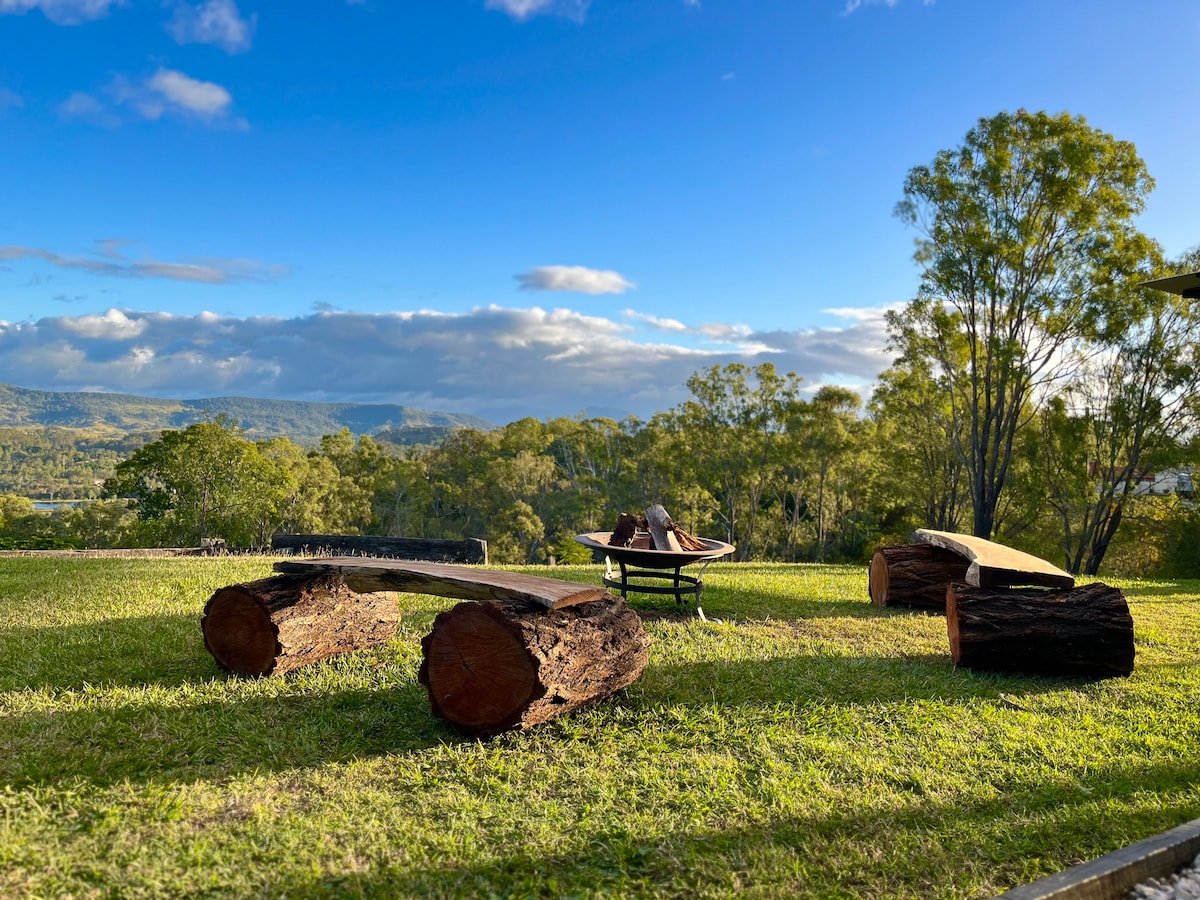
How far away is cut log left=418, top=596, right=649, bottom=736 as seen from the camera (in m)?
3.48

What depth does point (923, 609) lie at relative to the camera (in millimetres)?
7578

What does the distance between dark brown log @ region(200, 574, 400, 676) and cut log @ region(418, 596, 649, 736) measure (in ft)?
3.97

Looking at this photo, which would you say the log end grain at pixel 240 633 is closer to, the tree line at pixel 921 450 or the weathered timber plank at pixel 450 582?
the weathered timber plank at pixel 450 582

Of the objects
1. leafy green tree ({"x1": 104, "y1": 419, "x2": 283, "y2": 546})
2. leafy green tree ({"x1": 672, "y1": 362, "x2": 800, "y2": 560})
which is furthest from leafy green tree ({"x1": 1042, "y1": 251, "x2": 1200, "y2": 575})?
leafy green tree ({"x1": 104, "y1": 419, "x2": 283, "y2": 546})

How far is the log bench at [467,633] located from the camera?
3.52 m

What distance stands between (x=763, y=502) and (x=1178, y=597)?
25500 millimetres

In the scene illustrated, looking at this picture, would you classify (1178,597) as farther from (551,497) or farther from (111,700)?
(551,497)

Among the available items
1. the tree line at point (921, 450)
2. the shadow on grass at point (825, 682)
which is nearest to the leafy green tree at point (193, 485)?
the tree line at point (921, 450)

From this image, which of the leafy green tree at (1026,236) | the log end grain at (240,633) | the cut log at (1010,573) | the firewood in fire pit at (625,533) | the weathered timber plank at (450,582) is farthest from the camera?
the leafy green tree at (1026,236)

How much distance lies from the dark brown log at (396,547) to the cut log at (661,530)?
193 inches

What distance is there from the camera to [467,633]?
361 cm

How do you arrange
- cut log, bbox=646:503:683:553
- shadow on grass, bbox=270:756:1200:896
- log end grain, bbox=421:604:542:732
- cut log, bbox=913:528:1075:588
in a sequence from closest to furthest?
shadow on grass, bbox=270:756:1200:896 → log end grain, bbox=421:604:542:732 → cut log, bbox=913:528:1075:588 → cut log, bbox=646:503:683:553

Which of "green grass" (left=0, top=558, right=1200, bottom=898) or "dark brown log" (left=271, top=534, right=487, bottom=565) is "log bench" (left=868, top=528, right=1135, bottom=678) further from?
"dark brown log" (left=271, top=534, right=487, bottom=565)

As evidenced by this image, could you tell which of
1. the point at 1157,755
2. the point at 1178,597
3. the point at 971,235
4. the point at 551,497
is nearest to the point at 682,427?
the point at 551,497
